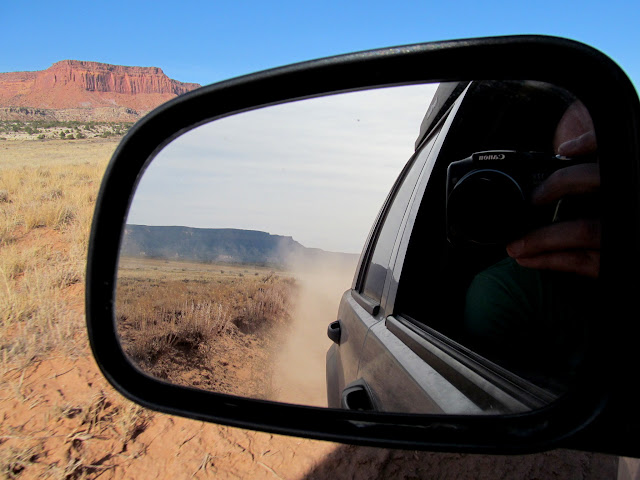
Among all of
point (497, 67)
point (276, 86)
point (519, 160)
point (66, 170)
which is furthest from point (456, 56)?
point (66, 170)

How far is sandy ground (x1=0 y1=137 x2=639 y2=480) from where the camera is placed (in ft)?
11.1

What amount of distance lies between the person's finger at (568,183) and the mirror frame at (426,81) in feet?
0.39

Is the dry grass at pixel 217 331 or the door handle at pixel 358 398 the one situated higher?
the door handle at pixel 358 398

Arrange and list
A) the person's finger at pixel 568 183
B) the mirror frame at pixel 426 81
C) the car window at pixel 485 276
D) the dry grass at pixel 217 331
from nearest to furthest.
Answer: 1. the mirror frame at pixel 426 81
2. the person's finger at pixel 568 183
3. the car window at pixel 485 276
4. the dry grass at pixel 217 331

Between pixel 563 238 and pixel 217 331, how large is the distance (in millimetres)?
5521

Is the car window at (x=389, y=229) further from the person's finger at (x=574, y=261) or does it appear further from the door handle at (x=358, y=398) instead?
the person's finger at (x=574, y=261)

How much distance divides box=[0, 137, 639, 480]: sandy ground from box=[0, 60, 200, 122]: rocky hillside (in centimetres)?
13675

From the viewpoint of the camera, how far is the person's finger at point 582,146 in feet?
2.93

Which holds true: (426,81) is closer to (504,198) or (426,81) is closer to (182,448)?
(504,198)

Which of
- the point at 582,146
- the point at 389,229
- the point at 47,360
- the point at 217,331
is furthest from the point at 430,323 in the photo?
the point at 47,360

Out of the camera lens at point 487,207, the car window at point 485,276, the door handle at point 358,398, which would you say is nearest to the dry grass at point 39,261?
the door handle at point 358,398

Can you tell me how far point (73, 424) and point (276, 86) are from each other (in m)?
4.01

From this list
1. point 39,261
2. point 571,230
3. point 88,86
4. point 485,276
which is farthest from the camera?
point 88,86

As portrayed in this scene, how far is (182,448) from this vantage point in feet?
13.3
